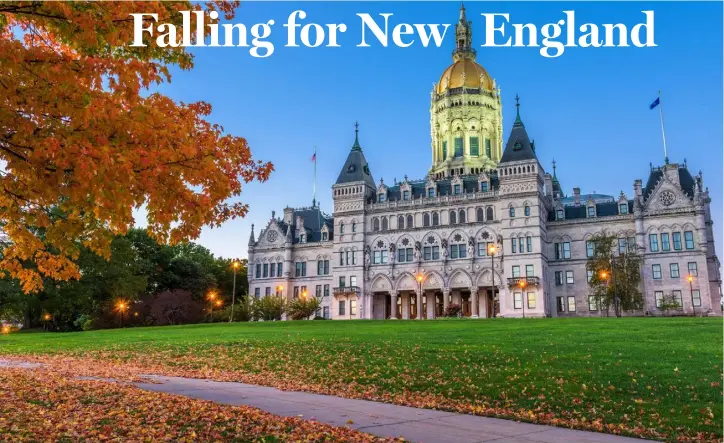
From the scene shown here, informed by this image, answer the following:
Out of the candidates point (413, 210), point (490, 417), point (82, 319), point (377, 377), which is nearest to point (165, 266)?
point (82, 319)

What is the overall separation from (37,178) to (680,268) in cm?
6882

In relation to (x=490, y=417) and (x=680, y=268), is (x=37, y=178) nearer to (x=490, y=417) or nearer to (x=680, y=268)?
(x=490, y=417)

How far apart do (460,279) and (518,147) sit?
17.4 m

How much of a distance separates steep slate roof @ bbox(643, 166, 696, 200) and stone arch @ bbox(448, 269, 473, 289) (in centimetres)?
2225

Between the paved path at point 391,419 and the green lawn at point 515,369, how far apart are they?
3.06ft

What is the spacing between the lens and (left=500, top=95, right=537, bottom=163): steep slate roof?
7125cm

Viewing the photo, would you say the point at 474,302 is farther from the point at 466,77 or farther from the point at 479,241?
the point at 466,77

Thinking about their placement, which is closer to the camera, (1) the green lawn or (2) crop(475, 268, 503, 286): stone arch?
(1) the green lawn

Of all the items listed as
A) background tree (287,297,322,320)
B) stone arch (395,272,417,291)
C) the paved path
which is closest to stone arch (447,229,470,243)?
stone arch (395,272,417,291)

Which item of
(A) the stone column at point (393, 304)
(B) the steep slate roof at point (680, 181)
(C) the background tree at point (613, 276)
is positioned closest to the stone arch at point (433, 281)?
(A) the stone column at point (393, 304)

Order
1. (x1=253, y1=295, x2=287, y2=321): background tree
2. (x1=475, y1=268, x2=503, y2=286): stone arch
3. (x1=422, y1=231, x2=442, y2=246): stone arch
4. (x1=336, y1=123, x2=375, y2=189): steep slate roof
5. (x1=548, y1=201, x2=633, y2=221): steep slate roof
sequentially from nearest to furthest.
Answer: (x1=253, y1=295, x2=287, y2=321): background tree < (x1=475, y1=268, x2=503, y2=286): stone arch < (x1=548, y1=201, x2=633, y2=221): steep slate roof < (x1=422, y1=231, x2=442, y2=246): stone arch < (x1=336, y1=123, x2=375, y2=189): steep slate roof

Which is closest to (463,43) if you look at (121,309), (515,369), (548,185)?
(548,185)

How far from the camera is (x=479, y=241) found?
7188 centimetres

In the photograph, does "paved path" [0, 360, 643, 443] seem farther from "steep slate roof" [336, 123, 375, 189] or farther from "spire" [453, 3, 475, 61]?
"spire" [453, 3, 475, 61]
